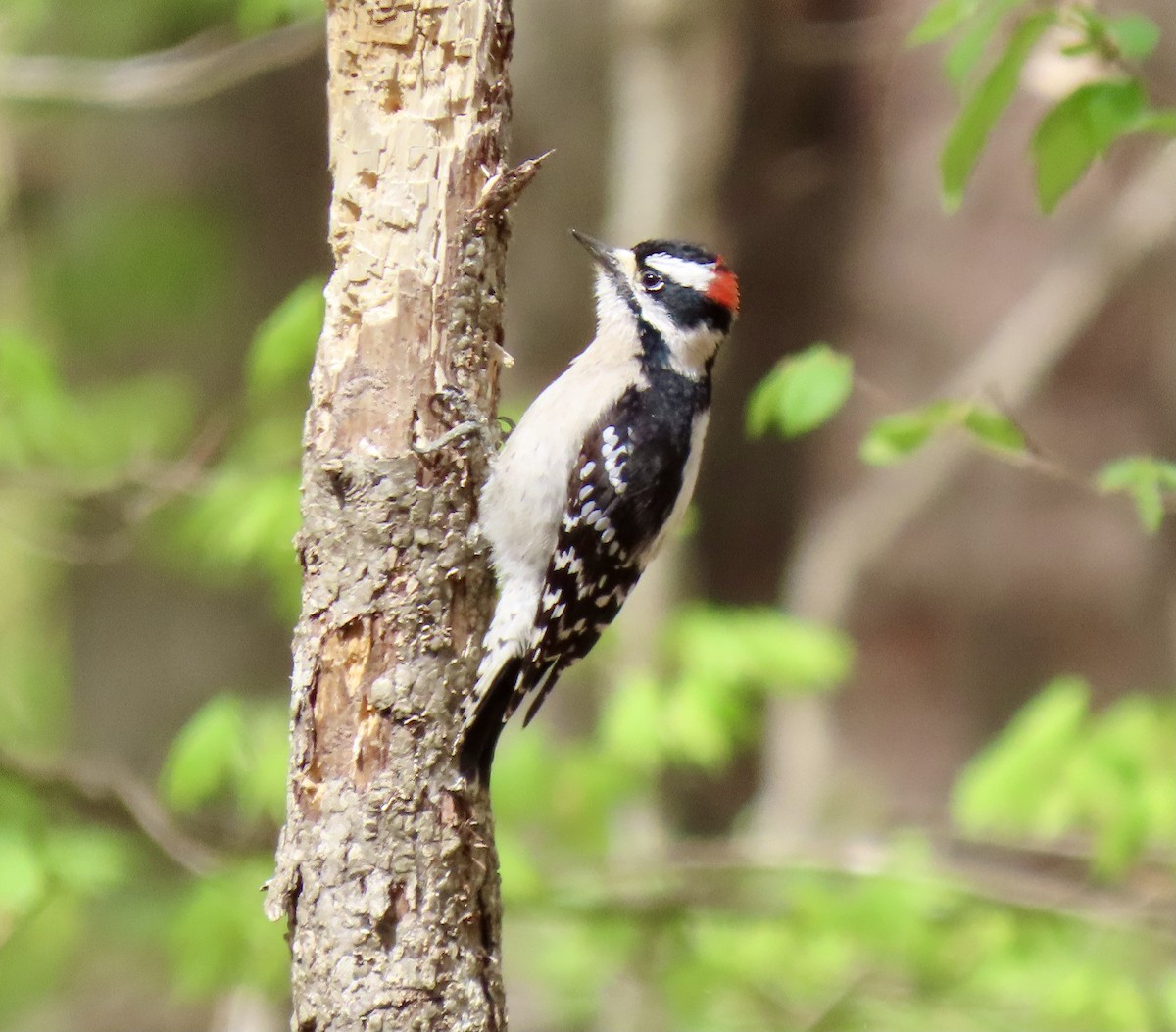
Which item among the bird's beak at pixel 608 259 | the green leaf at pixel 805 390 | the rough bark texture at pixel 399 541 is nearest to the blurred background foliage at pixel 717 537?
the green leaf at pixel 805 390

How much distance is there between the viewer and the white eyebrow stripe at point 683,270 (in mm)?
3896

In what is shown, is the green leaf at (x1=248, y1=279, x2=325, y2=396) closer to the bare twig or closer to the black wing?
the black wing

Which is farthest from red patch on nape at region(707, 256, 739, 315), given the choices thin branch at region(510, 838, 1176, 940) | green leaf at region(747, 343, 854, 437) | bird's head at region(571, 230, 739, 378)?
thin branch at region(510, 838, 1176, 940)

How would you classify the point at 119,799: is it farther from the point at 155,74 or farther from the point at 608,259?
the point at 155,74

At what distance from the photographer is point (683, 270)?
3900 mm

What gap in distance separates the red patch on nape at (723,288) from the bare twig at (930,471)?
2.49 metres

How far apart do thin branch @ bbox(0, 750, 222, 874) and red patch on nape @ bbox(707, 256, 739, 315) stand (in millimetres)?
2152

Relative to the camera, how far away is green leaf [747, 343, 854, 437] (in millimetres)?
2936

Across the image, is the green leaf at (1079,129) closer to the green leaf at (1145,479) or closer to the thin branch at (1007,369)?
the green leaf at (1145,479)

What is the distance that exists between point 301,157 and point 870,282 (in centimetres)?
302

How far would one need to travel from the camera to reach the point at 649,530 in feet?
12.3

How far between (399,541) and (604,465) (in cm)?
100

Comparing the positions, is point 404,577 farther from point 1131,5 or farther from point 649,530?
point 1131,5

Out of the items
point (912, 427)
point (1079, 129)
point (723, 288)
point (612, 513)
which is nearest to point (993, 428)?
point (912, 427)
